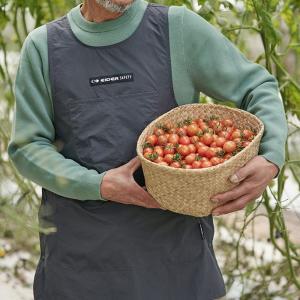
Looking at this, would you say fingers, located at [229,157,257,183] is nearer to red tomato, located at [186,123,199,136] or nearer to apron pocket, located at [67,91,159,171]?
red tomato, located at [186,123,199,136]

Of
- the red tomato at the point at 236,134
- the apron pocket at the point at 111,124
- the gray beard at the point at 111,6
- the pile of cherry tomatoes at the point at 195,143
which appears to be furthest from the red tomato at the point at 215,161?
the gray beard at the point at 111,6

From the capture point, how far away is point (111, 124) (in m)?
1.63

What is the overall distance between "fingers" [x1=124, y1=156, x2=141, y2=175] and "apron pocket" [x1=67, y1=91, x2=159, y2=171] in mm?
72

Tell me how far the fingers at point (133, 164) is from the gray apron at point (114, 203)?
0.07m

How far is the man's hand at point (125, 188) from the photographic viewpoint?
60.2 inches

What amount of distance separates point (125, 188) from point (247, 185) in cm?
24

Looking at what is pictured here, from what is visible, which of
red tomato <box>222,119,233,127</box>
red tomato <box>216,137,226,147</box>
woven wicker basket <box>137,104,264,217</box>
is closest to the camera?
woven wicker basket <box>137,104,264,217</box>

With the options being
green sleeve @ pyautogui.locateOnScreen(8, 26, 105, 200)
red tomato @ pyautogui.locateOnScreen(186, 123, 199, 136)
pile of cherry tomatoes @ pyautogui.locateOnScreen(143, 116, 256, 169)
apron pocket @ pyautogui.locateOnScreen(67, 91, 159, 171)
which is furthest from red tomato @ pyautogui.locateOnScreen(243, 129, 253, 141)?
green sleeve @ pyautogui.locateOnScreen(8, 26, 105, 200)

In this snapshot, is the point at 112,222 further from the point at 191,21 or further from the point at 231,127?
the point at 191,21

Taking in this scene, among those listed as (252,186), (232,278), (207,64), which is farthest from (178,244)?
(232,278)

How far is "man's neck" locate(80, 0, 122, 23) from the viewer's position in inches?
65.7

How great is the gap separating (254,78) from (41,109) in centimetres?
48

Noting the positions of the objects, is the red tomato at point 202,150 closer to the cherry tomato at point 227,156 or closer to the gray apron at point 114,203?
the cherry tomato at point 227,156

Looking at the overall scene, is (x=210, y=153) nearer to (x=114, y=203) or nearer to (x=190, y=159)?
(x=190, y=159)
